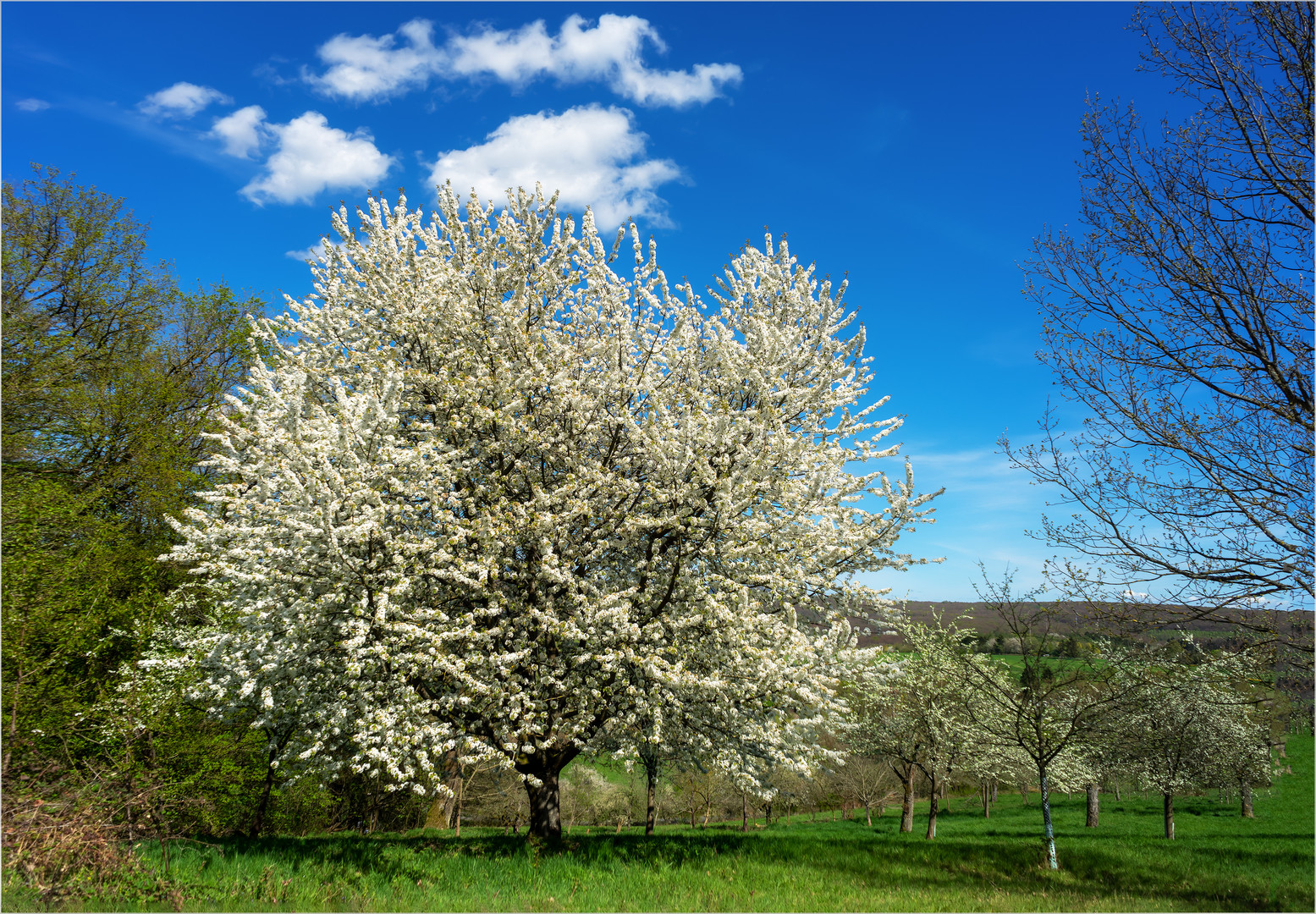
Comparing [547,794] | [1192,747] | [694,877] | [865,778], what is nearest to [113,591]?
[547,794]

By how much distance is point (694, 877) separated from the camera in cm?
952

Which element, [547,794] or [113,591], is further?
[113,591]

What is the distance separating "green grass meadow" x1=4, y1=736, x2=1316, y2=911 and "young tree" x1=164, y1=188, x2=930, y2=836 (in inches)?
53.3

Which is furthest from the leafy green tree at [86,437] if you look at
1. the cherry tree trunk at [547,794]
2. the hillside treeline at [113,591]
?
the cherry tree trunk at [547,794]

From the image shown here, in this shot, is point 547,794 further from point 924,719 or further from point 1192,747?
point 1192,747

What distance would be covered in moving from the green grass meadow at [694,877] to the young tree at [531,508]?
135 centimetres

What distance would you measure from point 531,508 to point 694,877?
613 centimetres

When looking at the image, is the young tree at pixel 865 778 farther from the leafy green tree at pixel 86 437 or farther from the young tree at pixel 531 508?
the leafy green tree at pixel 86 437

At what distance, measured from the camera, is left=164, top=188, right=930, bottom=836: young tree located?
893cm

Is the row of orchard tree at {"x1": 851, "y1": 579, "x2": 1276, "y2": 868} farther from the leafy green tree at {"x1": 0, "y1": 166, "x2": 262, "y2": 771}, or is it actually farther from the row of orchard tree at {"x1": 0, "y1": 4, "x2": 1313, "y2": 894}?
the leafy green tree at {"x1": 0, "y1": 166, "x2": 262, "y2": 771}

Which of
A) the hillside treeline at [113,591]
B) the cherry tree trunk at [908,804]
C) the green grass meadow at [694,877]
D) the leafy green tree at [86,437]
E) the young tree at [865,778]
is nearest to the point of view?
the green grass meadow at [694,877]

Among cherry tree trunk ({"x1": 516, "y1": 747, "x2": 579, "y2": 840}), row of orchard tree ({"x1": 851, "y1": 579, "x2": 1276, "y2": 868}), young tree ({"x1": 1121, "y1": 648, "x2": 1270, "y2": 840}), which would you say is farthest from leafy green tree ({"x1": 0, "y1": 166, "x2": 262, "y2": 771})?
young tree ({"x1": 1121, "y1": 648, "x2": 1270, "y2": 840})

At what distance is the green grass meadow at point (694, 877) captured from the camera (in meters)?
8.16

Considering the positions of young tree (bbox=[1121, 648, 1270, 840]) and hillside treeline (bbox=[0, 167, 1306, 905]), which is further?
young tree (bbox=[1121, 648, 1270, 840])
